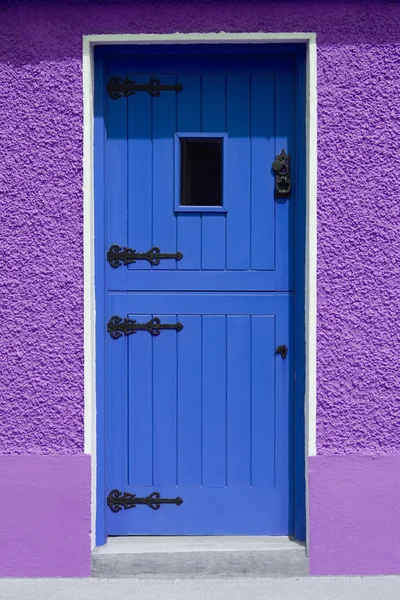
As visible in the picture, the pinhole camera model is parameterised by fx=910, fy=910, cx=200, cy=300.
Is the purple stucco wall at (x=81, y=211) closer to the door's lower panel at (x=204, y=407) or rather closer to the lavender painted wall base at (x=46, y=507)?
the lavender painted wall base at (x=46, y=507)

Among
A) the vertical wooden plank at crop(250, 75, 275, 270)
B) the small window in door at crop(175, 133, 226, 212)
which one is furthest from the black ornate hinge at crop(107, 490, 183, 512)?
the small window in door at crop(175, 133, 226, 212)

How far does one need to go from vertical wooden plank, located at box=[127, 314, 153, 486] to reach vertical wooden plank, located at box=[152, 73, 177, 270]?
15.8 inches

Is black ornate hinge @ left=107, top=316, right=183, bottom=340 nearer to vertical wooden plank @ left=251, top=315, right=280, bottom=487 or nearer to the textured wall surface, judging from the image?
the textured wall surface

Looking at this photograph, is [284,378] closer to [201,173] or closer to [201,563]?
[201,563]

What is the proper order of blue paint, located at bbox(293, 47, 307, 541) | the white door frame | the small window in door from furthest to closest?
the small window in door → blue paint, located at bbox(293, 47, 307, 541) → the white door frame

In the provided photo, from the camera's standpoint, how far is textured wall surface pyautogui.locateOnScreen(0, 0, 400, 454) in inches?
175

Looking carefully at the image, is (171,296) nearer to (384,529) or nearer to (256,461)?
(256,461)

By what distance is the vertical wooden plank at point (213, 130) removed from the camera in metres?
4.62

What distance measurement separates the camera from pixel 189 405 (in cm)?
466

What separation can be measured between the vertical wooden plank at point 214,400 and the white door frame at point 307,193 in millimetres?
436

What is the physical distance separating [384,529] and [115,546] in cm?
134

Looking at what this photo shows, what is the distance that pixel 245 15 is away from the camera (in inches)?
174

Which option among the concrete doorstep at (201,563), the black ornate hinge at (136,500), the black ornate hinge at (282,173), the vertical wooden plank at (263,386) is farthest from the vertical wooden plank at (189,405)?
the black ornate hinge at (282,173)

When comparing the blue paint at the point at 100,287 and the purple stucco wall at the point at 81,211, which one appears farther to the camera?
the blue paint at the point at 100,287
